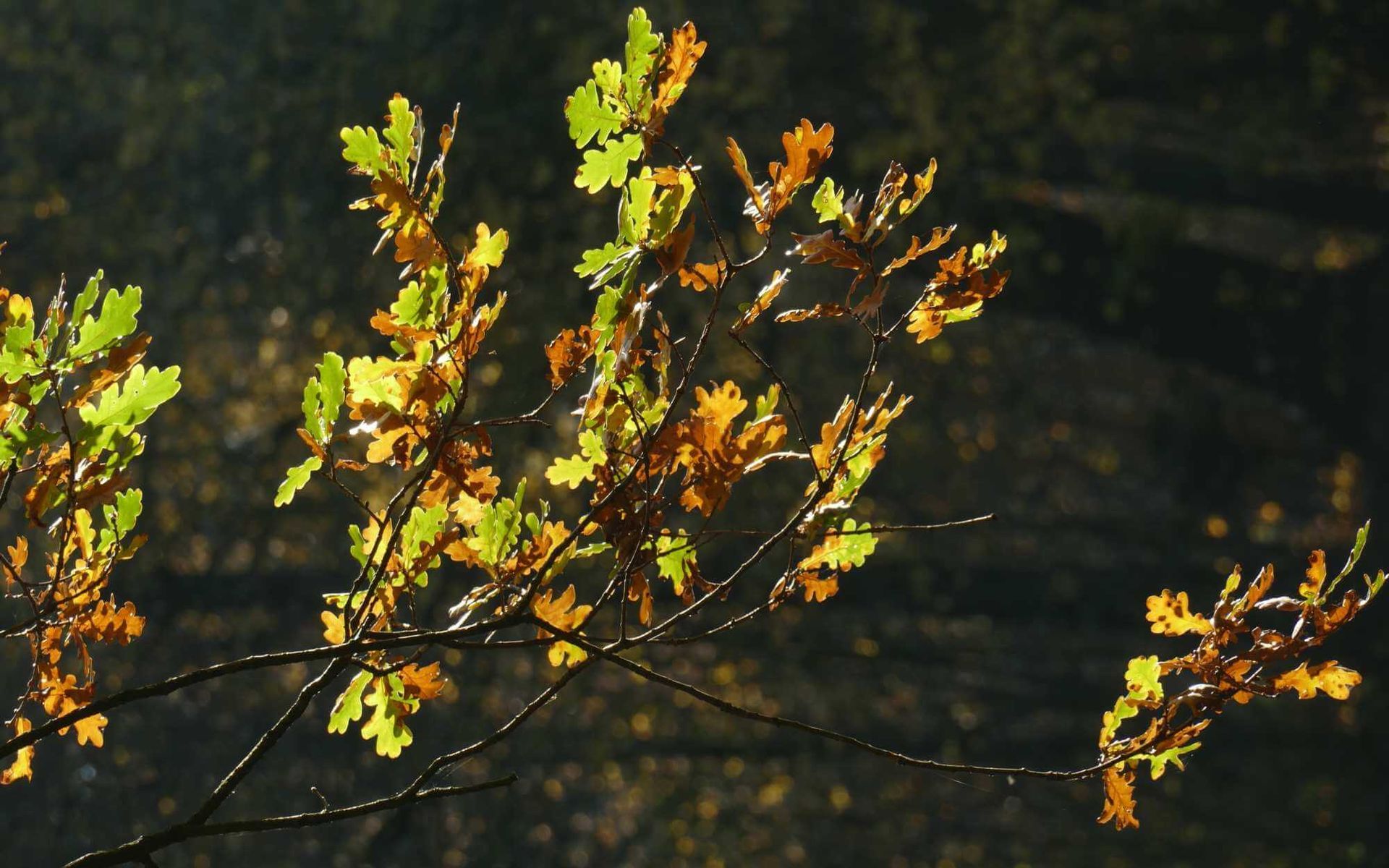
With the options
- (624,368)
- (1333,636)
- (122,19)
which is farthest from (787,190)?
(122,19)

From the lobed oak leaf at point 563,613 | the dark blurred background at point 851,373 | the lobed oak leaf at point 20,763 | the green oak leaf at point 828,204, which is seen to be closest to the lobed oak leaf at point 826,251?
the green oak leaf at point 828,204

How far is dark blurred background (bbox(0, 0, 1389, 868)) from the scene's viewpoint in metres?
2.46

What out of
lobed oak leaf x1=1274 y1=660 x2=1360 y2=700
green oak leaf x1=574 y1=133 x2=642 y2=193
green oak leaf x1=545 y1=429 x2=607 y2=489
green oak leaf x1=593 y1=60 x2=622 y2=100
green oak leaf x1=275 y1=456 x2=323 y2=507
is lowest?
lobed oak leaf x1=1274 y1=660 x2=1360 y2=700

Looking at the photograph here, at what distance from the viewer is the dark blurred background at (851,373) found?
246cm

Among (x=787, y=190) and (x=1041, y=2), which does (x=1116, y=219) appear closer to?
(x=1041, y=2)

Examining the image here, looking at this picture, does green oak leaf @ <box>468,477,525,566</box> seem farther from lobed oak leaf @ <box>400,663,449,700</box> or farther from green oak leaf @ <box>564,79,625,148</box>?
green oak leaf @ <box>564,79,625,148</box>

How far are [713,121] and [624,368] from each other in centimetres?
229

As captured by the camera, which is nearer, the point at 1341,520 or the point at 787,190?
the point at 787,190

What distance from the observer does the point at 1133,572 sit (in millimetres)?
2607

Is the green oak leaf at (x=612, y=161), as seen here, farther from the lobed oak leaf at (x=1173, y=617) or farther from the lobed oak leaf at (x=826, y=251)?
the lobed oak leaf at (x=1173, y=617)

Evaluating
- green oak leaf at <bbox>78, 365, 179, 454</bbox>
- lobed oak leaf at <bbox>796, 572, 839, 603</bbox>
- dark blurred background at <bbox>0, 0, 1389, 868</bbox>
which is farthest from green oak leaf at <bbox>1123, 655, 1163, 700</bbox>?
dark blurred background at <bbox>0, 0, 1389, 868</bbox>

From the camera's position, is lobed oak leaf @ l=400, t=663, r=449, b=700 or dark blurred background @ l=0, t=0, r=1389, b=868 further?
dark blurred background @ l=0, t=0, r=1389, b=868

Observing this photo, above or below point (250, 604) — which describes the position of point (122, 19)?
above

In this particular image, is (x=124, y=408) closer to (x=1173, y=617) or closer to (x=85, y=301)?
(x=85, y=301)
